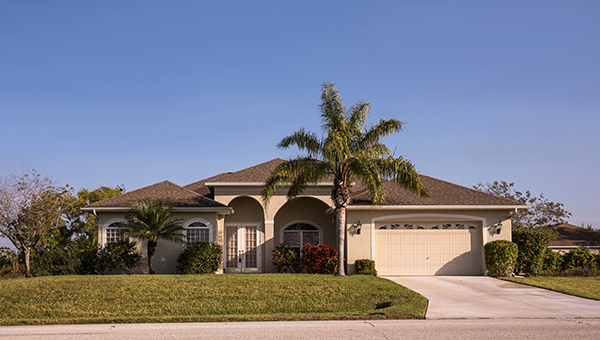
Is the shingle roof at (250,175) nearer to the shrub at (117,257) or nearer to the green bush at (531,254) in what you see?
the shrub at (117,257)

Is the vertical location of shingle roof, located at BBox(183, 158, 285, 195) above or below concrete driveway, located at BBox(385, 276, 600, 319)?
above

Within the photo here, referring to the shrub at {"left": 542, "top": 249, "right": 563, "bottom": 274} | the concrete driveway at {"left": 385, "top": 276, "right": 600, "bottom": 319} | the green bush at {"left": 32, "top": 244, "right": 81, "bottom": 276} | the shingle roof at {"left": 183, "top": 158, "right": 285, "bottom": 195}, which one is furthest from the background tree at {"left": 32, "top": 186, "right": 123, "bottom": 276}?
the shrub at {"left": 542, "top": 249, "right": 563, "bottom": 274}

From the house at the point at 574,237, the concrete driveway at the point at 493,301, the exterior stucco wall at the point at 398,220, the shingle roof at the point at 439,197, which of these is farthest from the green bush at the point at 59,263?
the house at the point at 574,237

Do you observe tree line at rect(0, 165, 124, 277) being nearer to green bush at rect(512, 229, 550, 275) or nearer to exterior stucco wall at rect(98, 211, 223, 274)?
exterior stucco wall at rect(98, 211, 223, 274)

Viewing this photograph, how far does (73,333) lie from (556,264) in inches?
767

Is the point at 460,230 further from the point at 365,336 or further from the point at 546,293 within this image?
the point at 365,336

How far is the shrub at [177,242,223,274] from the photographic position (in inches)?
788

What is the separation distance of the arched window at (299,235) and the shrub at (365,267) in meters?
5.09

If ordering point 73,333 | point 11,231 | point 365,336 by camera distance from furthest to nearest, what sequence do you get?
1. point 11,231
2. point 73,333
3. point 365,336

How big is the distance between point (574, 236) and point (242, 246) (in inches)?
989

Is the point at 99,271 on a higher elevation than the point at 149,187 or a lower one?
lower

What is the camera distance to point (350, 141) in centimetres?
1803

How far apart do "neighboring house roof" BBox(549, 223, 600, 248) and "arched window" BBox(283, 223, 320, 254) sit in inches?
679

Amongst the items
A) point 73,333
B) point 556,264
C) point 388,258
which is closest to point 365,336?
point 73,333
